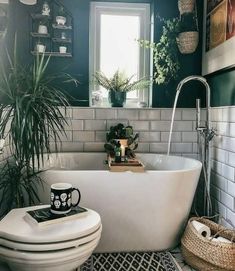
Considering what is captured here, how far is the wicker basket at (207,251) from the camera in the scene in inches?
70.1

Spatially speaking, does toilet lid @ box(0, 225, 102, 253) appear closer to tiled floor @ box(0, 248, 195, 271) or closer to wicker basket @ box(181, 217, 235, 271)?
tiled floor @ box(0, 248, 195, 271)

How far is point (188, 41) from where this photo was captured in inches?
109

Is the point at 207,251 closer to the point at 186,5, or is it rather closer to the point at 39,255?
the point at 39,255

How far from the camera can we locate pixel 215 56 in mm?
2561

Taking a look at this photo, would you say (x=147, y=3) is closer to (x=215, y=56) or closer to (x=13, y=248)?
(x=215, y=56)

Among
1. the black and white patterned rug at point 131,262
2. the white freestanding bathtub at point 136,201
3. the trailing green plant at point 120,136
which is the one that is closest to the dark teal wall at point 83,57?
the trailing green plant at point 120,136

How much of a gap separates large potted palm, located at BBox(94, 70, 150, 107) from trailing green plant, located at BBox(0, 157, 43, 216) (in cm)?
120

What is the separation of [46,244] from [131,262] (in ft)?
2.82

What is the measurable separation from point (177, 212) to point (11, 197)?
118 centimetres

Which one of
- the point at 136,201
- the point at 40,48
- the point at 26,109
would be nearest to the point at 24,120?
the point at 26,109

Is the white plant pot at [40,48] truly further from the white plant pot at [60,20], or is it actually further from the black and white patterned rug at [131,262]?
the black and white patterned rug at [131,262]

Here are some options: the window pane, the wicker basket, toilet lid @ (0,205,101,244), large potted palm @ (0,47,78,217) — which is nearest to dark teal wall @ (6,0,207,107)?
the window pane

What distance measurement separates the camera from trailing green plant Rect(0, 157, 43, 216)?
76.5 inches

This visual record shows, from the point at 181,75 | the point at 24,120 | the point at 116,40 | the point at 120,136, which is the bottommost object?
the point at 120,136
